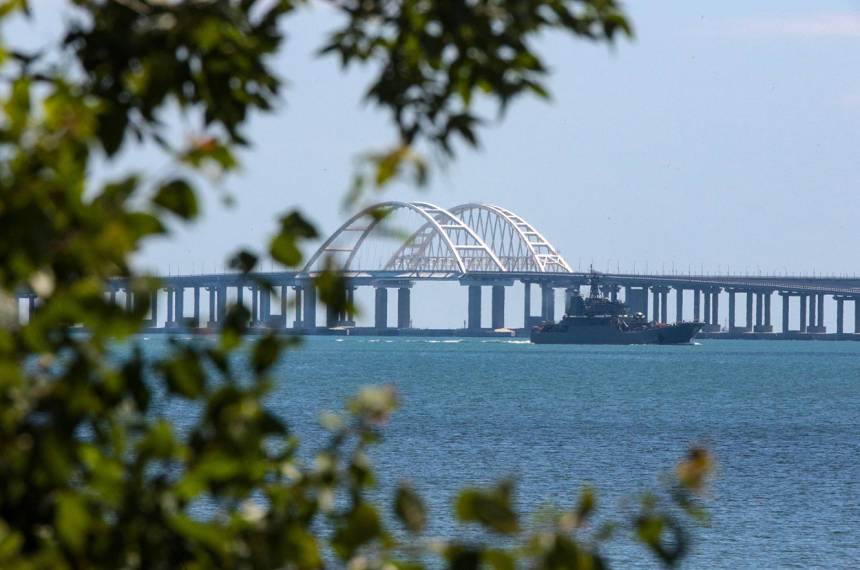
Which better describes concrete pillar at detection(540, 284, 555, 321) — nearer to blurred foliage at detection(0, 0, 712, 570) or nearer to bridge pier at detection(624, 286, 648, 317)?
bridge pier at detection(624, 286, 648, 317)

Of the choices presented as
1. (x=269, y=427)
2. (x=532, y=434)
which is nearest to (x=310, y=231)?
(x=269, y=427)

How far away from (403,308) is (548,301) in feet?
75.9

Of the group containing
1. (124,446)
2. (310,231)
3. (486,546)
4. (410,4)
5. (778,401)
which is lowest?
(778,401)

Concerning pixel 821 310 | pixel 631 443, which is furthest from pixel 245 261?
pixel 821 310

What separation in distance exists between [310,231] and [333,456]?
573 mm

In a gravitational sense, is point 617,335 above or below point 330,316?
below

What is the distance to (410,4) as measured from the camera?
121 inches

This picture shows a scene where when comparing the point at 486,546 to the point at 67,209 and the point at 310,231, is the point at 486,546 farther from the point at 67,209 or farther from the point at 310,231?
the point at 67,209

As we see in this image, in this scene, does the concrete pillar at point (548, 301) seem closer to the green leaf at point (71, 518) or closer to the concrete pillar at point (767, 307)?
the concrete pillar at point (767, 307)

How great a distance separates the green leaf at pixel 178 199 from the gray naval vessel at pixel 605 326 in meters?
144

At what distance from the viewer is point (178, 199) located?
7.68 ft

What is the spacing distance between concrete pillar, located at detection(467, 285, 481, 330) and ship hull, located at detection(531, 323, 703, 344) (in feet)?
49.1

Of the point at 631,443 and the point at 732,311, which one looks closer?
the point at 631,443

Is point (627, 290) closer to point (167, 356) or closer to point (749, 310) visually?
point (749, 310)
